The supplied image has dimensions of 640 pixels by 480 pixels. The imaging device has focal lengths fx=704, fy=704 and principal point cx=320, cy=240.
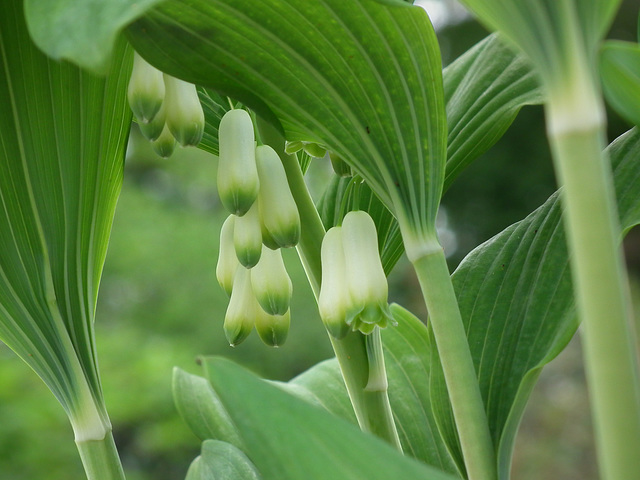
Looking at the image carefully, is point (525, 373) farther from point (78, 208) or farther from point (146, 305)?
point (146, 305)

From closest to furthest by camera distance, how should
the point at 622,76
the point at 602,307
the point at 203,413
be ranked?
the point at 602,307 → the point at 622,76 → the point at 203,413

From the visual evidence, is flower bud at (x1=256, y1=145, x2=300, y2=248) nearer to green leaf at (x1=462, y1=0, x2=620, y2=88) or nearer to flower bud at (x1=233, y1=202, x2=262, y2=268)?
flower bud at (x1=233, y1=202, x2=262, y2=268)

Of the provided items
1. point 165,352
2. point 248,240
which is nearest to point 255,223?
point 248,240

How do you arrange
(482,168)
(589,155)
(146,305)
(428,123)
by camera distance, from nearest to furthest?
(589,155) → (428,123) → (146,305) → (482,168)

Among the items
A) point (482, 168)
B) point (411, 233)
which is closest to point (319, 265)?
point (411, 233)

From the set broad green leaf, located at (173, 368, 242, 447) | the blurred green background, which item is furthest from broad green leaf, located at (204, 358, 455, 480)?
the blurred green background

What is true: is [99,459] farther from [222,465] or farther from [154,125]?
[154,125]

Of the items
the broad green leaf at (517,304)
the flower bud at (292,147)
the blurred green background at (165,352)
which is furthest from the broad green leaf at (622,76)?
the blurred green background at (165,352)
